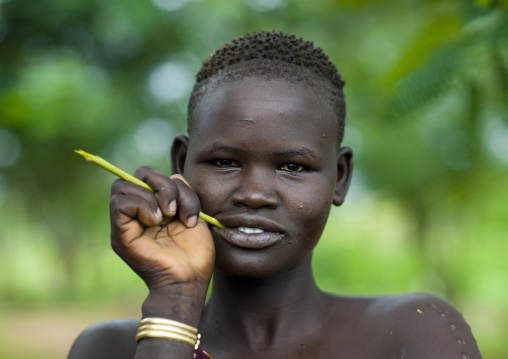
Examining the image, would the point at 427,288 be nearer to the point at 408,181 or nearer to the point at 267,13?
the point at 408,181

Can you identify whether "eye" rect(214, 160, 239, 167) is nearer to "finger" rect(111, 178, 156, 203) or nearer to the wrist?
"finger" rect(111, 178, 156, 203)

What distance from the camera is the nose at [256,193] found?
7.22ft

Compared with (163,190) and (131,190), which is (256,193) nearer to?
(163,190)

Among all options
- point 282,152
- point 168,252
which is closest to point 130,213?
point 168,252

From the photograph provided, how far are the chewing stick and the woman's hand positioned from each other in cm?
2

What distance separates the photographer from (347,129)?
8477mm

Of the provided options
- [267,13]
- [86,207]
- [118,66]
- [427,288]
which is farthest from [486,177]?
[86,207]

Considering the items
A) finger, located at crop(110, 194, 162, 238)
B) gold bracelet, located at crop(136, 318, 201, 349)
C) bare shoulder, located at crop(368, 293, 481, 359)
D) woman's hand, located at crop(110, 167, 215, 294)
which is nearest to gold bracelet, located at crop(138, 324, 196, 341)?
gold bracelet, located at crop(136, 318, 201, 349)

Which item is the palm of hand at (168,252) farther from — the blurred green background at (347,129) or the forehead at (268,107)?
the blurred green background at (347,129)

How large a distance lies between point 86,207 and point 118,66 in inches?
329

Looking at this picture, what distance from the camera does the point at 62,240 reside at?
17375mm

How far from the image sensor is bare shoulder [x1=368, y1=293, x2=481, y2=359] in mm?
2197

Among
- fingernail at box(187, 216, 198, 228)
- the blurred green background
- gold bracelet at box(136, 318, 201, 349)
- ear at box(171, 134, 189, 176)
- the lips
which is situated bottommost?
gold bracelet at box(136, 318, 201, 349)

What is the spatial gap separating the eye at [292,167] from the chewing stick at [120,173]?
1.02ft
